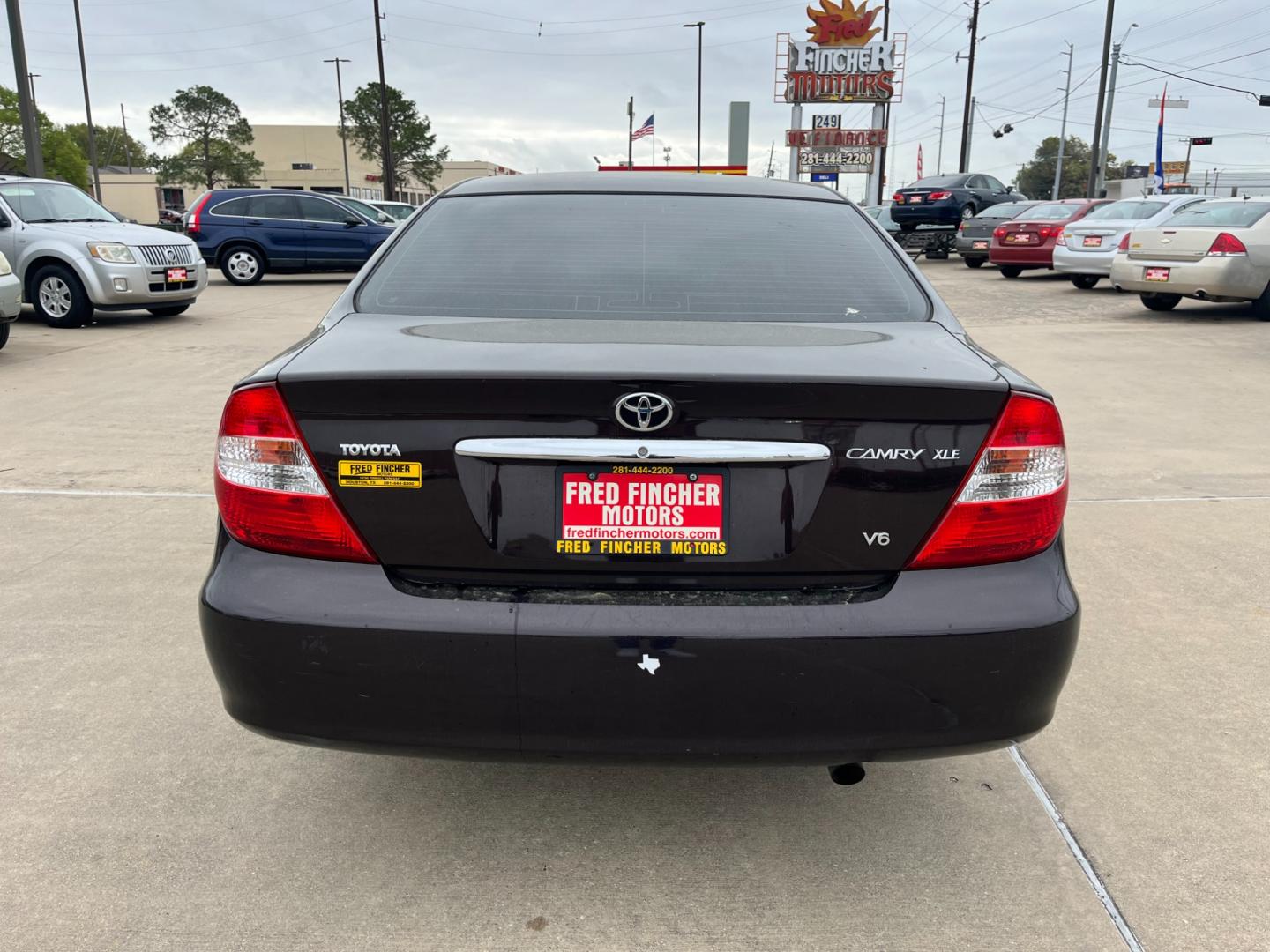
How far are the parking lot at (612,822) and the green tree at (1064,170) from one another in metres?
110

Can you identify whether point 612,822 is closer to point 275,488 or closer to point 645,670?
point 645,670

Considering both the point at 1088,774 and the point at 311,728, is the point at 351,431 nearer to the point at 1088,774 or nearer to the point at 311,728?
the point at 311,728

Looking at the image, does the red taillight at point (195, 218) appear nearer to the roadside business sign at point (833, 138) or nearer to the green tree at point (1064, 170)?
the roadside business sign at point (833, 138)

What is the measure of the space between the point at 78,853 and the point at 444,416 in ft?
4.64

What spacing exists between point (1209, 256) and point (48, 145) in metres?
95.2

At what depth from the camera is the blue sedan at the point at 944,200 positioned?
1079 inches

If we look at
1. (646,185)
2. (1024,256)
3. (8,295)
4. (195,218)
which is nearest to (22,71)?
(195,218)

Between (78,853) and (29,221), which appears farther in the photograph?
(29,221)

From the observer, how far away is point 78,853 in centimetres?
241

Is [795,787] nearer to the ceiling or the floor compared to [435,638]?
nearer to the floor

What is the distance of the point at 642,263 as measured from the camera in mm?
2795

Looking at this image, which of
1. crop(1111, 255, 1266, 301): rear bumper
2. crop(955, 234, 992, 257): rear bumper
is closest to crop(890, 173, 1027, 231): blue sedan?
crop(955, 234, 992, 257): rear bumper

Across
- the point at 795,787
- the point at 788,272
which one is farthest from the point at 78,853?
the point at 788,272

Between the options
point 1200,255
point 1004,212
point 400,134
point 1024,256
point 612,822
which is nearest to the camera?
point 612,822
